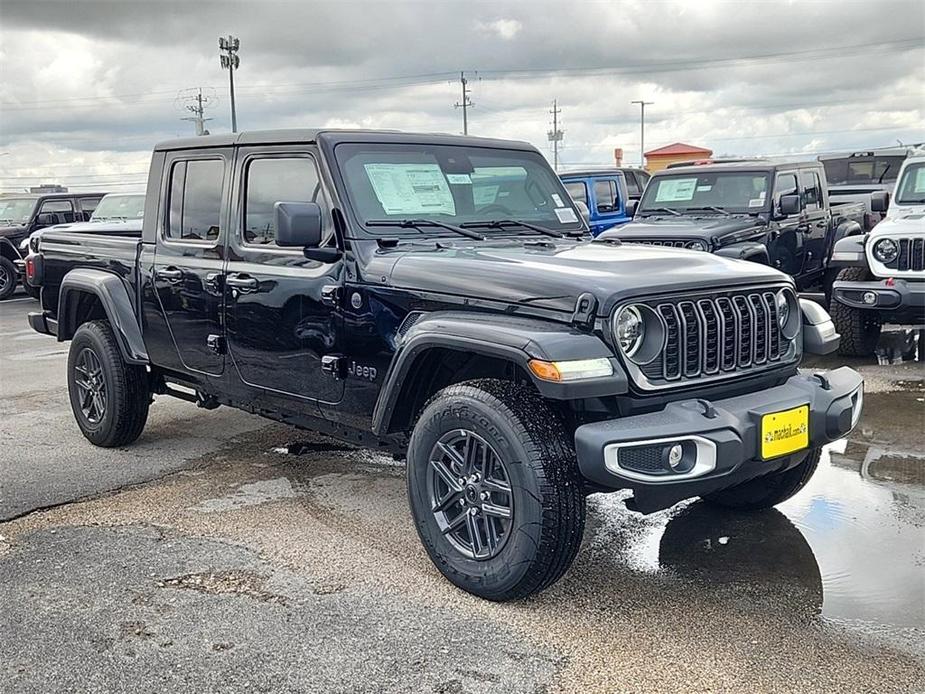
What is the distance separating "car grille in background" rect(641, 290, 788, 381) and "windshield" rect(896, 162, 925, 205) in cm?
620

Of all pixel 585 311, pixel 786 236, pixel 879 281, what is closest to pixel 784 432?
pixel 585 311

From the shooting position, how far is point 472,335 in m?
3.54

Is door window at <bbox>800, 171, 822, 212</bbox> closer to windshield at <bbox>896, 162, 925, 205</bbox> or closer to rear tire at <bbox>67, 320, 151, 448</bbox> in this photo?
windshield at <bbox>896, 162, 925, 205</bbox>

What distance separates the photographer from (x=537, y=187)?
5062 millimetres

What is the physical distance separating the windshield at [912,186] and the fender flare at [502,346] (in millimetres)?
7117

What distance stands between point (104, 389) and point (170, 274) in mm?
1091

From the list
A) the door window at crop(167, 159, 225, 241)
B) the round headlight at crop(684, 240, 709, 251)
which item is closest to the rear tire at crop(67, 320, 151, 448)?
the door window at crop(167, 159, 225, 241)

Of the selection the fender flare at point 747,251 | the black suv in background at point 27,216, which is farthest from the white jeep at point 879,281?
the black suv in background at point 27,216

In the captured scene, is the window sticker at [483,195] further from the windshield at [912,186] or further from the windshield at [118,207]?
the windshield at [118,207]

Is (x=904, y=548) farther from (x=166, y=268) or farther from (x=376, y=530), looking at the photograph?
(x=166, y=268)

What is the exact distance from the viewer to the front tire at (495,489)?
11.1 ft

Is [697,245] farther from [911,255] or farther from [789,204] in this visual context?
[911,255]

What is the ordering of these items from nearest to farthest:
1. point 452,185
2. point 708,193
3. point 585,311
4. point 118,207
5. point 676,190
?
point 585,311 < point 452,185 < point 708,193 < point 676,190 < point 118,207

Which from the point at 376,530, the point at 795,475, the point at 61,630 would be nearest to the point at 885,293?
the point at 795,475
